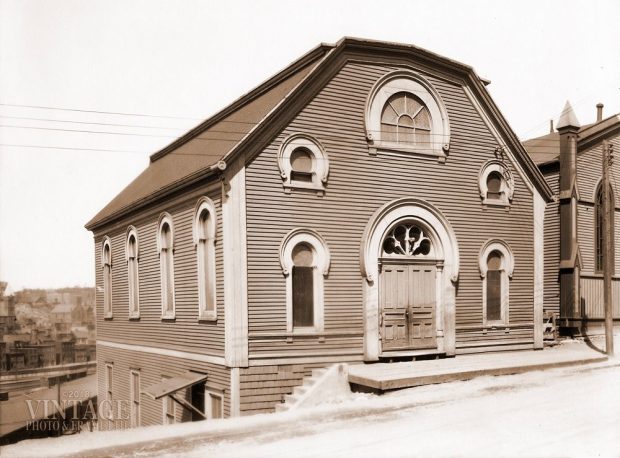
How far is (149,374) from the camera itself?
1853cm

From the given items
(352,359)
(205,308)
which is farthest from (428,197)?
(205,308)

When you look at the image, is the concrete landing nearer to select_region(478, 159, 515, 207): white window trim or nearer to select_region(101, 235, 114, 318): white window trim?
select_region(478, 159, 515, 207): white window trim

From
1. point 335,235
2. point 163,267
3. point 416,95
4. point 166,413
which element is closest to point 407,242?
point 335,235

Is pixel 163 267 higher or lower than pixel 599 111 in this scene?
lower

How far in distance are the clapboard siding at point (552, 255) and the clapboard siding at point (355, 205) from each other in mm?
4951

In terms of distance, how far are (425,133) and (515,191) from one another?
3664 millimetres

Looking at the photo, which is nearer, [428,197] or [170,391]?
[170,391]

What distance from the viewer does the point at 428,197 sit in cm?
1636

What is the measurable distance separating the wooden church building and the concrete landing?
571mm

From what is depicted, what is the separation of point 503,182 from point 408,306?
16.3 ft

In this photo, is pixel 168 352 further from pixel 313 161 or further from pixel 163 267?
pixel 313 161

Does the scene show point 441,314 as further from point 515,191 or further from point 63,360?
point 63,360

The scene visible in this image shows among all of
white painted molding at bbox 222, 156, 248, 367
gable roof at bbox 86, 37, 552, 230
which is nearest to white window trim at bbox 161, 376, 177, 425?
white painted molding at bbox 222, 156, 248, 367

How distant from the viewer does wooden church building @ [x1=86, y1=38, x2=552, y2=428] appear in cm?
1391
